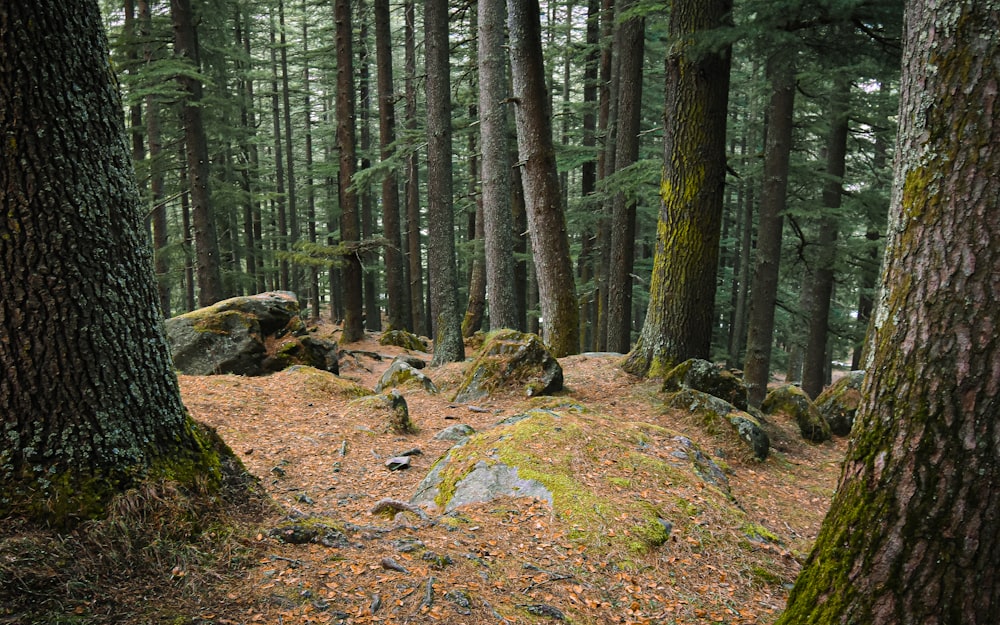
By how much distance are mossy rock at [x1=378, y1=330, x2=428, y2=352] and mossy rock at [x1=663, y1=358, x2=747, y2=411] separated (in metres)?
9.94

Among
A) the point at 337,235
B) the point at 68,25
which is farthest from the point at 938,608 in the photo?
the point at 337,235

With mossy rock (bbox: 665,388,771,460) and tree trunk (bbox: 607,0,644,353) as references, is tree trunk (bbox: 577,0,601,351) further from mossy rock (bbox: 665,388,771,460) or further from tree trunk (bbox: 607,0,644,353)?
mossy rock (bbox: 665,388,771,460)

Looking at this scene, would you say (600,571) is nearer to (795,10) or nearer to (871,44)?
(795,10)

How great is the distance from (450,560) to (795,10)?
6.63 metres

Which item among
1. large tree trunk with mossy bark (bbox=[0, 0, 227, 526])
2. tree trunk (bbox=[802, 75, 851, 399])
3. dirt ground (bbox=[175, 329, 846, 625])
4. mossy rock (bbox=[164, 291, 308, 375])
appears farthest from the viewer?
tree trunk (bbox=[802, 75, 851, 399])

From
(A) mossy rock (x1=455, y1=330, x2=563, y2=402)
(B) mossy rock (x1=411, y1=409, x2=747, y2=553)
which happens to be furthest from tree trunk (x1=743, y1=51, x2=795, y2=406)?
(B) mossy rock (x1=411, y1=409, x2=747, y2=553)

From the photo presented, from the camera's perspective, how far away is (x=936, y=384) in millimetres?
2152

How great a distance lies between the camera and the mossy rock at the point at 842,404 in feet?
24.5

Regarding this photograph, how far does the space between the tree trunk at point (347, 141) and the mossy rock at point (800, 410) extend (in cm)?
977

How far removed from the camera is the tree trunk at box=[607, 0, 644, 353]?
35.7 ft

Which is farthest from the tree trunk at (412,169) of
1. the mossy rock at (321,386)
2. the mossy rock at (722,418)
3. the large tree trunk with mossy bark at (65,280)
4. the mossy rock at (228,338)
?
the large tree trunk with mossy bark at (65,280)

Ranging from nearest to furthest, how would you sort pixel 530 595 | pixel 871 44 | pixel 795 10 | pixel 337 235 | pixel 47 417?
pixel 47 417, pixel 530 595, pixel 795 10, pixel 871 44, pixel 337 235

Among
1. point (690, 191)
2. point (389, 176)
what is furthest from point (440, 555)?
point (389, 176)

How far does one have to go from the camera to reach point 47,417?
2.31 metres
